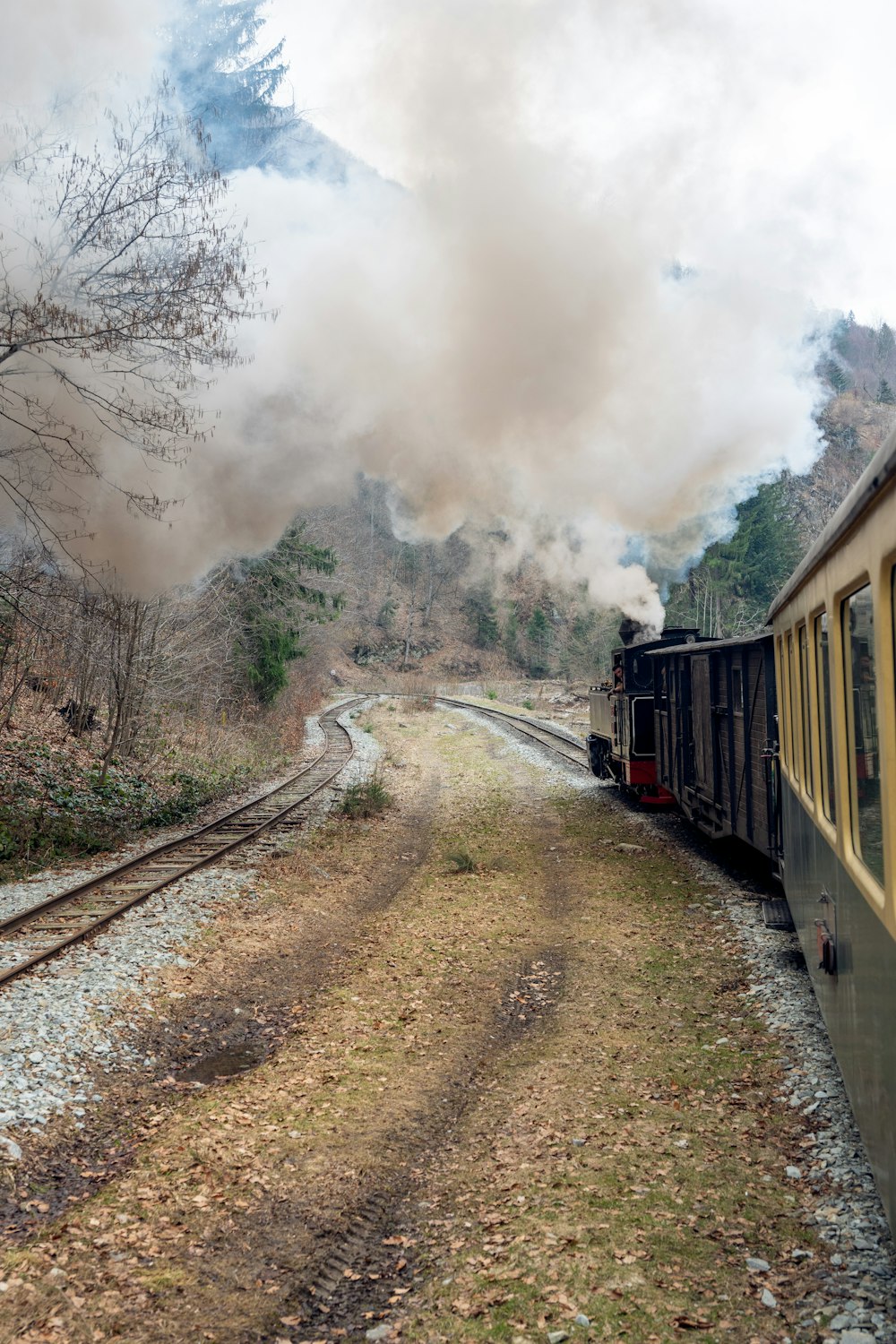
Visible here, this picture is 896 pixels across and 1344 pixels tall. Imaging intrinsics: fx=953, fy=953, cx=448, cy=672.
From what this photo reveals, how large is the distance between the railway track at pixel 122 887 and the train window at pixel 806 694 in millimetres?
6062

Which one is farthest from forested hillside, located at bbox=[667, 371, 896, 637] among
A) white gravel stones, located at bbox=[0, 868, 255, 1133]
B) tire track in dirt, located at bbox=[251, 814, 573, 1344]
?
tire track in dirt, located at bbox=[251, 814, 573, 1344]

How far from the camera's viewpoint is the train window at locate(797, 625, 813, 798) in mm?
5453

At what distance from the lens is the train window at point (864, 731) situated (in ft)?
10.5

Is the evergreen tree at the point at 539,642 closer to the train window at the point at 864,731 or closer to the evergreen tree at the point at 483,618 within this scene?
the evergreen tree at the point at 483,618

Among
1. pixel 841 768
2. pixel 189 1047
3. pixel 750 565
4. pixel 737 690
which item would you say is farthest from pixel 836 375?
pixel 841 768

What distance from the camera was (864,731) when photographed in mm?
3461

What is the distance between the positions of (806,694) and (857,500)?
8.51 feet

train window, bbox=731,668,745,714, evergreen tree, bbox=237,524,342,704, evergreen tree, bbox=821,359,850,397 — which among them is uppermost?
evergreen tree, bbox=821,359,850,397

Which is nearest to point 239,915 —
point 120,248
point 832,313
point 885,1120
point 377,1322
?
point 377,1322

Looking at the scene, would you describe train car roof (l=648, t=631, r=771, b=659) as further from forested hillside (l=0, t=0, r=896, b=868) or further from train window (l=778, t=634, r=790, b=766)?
forested hillside (l=0, t=0, r=896, b=868)

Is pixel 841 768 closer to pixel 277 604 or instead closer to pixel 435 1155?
pixel 435 1155

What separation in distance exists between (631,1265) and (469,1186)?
1161 millimetres

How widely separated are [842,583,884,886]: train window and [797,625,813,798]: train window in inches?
63.6

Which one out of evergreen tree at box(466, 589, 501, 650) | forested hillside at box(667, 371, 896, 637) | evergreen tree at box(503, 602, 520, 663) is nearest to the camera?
forested hillside at box(667, 371, 896, 637)
